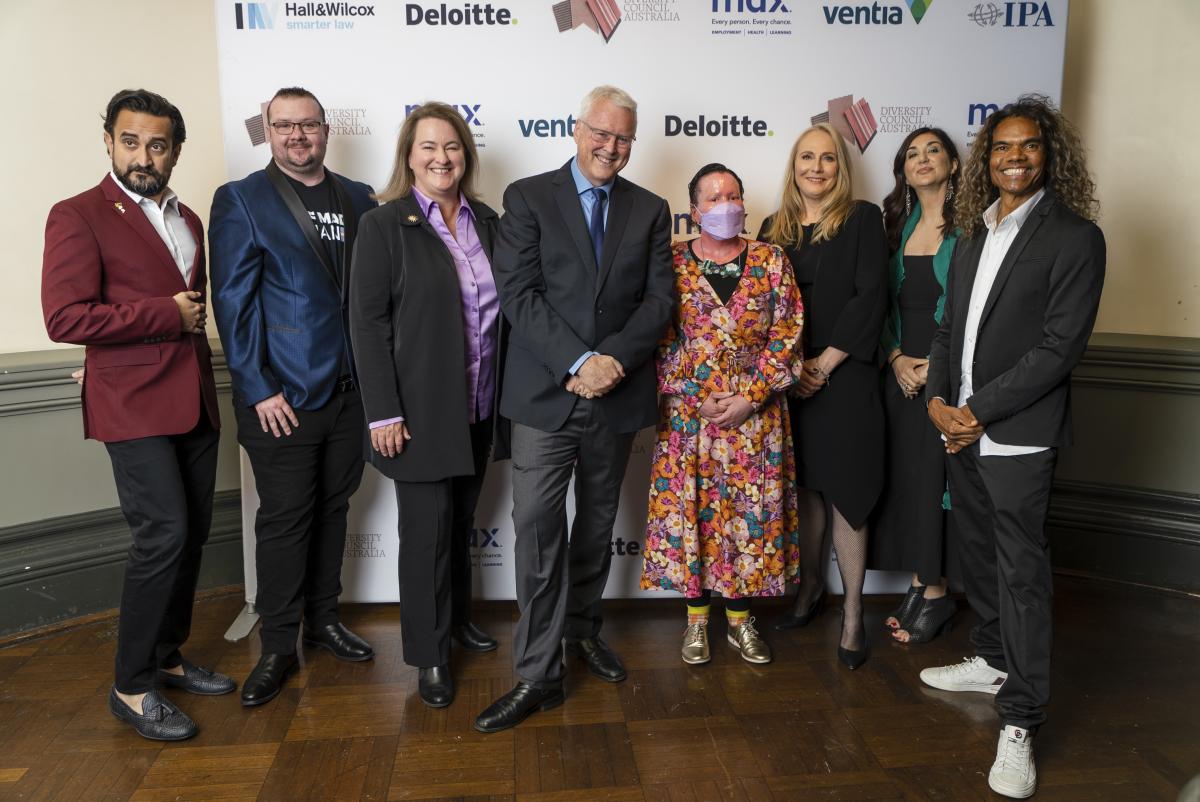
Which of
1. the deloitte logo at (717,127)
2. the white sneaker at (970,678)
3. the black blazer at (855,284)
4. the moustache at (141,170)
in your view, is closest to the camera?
the moustache at (141,170)

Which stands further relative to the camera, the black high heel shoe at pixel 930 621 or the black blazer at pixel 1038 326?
the black high heel shoe at pixel 930 621

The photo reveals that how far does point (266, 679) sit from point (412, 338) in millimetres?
1137

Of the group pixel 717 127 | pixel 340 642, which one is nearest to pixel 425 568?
pixel 340 642

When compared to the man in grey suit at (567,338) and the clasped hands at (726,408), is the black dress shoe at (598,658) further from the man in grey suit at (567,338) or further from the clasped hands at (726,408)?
the clasped hands at (726,408)

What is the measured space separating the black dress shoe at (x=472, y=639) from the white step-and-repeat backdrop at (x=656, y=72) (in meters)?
0.88

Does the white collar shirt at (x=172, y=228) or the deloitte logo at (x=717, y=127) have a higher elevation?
the deloitte logo at (x=717, y=127)

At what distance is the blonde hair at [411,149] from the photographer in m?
2.63

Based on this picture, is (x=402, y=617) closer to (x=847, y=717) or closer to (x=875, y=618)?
(x=847, y=717)

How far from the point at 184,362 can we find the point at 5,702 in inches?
47.5

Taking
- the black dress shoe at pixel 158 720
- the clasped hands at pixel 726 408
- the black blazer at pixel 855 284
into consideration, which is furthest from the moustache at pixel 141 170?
the black blazer at pixel 855 284

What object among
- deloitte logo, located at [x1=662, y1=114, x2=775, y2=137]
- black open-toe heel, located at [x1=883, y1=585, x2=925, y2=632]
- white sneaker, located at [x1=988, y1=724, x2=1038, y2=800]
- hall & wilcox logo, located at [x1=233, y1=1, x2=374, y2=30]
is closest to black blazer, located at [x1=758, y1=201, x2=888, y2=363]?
deloitte logo, located at [x1=662, y1=114, x2=775, y2=137]

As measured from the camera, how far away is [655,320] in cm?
259

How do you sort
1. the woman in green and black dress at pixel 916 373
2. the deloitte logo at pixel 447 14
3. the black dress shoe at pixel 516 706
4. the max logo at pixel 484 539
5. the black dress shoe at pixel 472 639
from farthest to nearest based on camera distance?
the max logo at pixel 484 539, the deloitte logo at pixel 447 14, the black dress shoe at pixel 472 639, the woman in green and black dress at pixel 916 373, the black dress shoe at pixel 516 706

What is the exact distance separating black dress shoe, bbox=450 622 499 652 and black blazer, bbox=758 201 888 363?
151 centimetres
